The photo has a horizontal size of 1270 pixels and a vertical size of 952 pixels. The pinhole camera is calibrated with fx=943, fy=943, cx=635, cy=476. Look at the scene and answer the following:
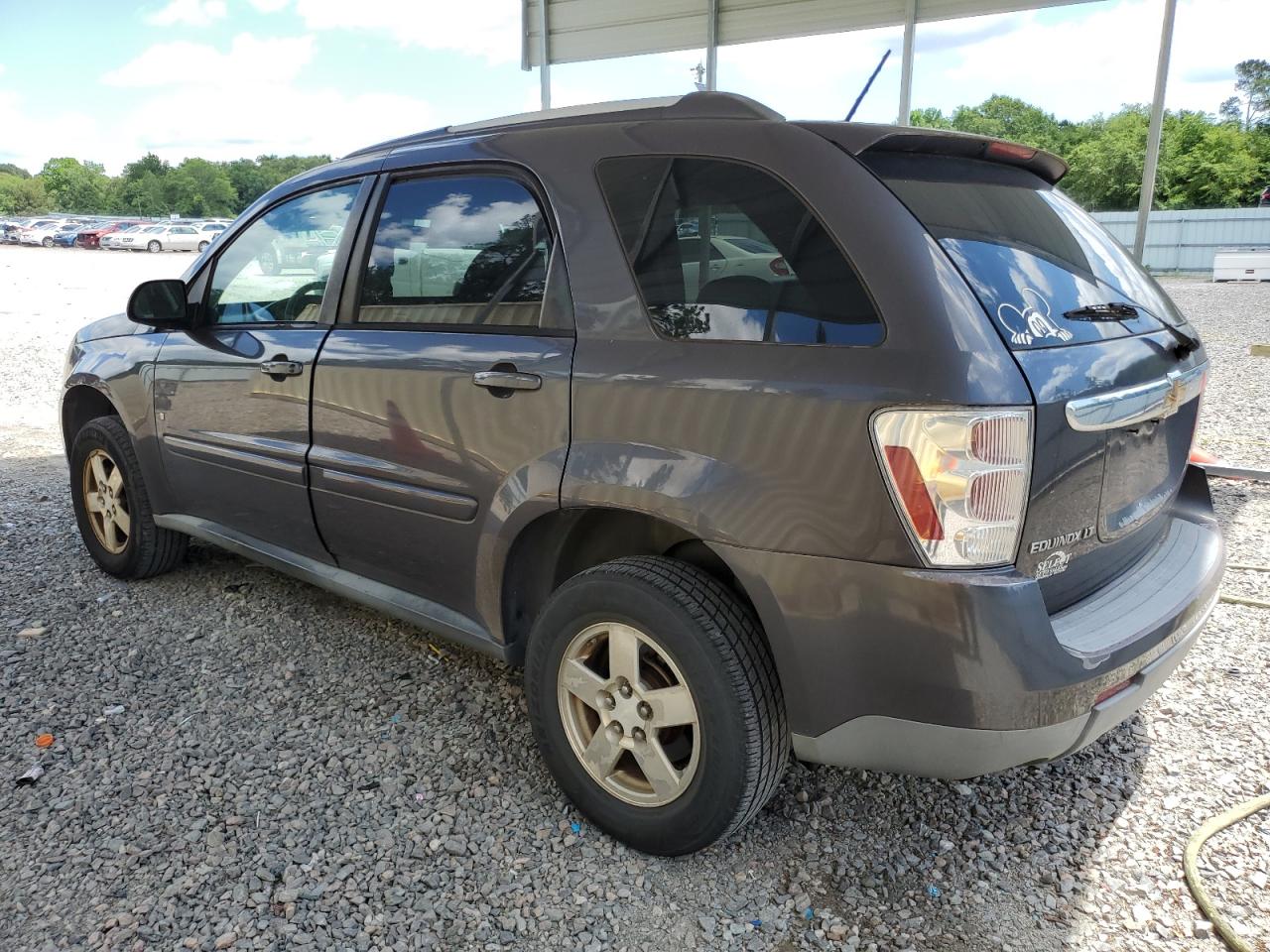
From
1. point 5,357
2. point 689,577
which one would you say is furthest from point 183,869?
point 5,357

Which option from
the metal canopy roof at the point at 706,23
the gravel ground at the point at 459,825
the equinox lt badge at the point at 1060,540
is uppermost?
the metal canopy roof at the point at 706,23

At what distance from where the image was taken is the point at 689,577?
2264 millimetres

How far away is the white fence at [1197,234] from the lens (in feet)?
100

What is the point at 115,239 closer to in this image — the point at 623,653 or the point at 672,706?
the point at 623,653

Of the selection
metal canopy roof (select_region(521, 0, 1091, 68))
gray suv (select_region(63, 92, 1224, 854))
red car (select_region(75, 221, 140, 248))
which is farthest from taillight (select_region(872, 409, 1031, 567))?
red car (select_region(75, 221, 140, 248))

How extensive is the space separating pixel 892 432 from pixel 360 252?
1.96 m

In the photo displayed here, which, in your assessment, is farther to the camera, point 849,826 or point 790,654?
point 849,826

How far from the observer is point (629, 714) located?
7.79 feet

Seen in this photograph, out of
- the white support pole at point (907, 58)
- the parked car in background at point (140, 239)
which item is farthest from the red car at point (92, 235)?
the white support pole at point (907, 58)

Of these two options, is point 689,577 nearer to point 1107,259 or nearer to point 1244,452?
point 1107,259

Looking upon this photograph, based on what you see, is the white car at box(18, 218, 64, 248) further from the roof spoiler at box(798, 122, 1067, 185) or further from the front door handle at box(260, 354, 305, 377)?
the roof spoiler at box(798, 122, 1067, 185)

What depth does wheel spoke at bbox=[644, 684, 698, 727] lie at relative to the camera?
2.25 metres

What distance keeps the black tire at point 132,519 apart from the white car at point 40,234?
45631 mm

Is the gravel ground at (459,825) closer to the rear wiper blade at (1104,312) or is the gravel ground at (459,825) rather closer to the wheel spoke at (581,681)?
the wheel spoke at (581,681)
